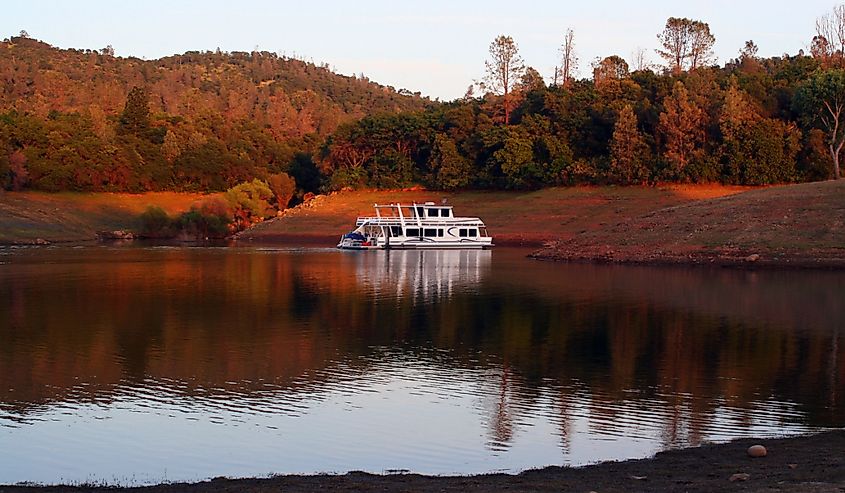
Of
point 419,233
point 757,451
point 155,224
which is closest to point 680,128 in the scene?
point 419,233

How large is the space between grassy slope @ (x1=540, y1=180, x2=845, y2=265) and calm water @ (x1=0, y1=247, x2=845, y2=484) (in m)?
11.7

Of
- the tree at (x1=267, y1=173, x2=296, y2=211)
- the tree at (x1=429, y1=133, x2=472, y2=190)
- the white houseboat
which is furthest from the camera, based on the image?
the tree at (x1=267, y1=173, x2=296, y2=211)

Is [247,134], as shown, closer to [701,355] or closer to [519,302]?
[519,302]

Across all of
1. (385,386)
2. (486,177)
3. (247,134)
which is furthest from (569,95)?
(385,386)

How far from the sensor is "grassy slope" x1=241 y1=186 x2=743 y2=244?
88.4 meters

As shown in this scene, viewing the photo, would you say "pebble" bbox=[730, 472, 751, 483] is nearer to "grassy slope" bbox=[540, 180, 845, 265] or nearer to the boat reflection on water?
the boat reflection on water

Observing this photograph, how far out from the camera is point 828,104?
8594cm

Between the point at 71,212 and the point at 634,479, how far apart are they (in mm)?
100369

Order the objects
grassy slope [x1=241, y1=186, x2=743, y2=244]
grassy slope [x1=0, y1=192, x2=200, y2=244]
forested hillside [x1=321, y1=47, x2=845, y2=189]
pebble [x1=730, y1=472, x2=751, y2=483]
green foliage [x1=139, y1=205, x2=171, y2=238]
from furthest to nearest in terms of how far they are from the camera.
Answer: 1. green foliage [x1=139, y1=205, x2=171, y2=238]
2. forested hillside [x1=321, y1=47, x2=845, y2=189]
3. grassy slope [x1=0, y1=192, x2=200, y2=244]
4. grassy slope [x1=241, y1=186, x2=743, y2=244]
5. pebble [x1=730, y1=472, x2=751, y2=483]

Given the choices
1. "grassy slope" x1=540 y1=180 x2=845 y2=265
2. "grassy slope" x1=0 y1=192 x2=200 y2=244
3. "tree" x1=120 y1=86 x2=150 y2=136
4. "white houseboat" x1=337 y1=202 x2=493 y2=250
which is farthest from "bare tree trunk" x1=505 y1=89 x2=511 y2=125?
"tree" x1=120 y1=86 x2=150 y2=136

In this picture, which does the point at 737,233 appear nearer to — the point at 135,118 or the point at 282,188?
the point at 282,188

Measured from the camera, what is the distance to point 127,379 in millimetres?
21625

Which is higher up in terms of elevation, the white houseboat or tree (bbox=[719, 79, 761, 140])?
tree (bbox=[719, 79, 761, 140])

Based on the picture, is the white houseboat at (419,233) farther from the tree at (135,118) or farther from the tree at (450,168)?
the tree at (135,118)
